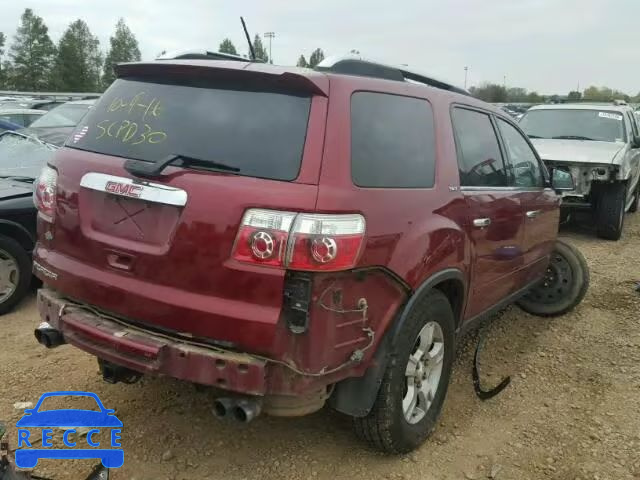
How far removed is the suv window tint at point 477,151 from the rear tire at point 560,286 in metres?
1.80

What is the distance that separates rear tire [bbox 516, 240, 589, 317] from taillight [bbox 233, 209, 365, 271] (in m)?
3.41

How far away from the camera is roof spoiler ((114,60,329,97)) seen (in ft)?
7.86

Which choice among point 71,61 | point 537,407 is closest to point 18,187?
point 537,407

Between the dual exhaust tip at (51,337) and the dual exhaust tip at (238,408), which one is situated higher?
the dual exhaust tip at (51,337)

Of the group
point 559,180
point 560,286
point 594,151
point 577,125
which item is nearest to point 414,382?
point 559,180

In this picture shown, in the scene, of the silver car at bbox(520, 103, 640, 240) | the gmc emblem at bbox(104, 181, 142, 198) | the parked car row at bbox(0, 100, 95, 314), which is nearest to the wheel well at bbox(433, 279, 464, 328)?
the gmc emblem at bbox(104, 181, 142, 198)

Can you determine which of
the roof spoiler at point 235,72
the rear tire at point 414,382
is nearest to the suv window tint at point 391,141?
the roof spoiler at point 235,72

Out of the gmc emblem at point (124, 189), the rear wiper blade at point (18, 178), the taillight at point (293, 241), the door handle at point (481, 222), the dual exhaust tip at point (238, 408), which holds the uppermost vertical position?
the gmc emblem at point (124, 189)

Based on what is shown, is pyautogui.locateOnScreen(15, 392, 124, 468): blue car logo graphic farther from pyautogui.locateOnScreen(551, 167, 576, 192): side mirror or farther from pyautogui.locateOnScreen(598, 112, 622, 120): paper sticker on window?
pyautogui.locateOnScreen(598, 112, 622, 120): paper sticker on window

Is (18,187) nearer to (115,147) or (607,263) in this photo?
(115,147)

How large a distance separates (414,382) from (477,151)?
1.45m

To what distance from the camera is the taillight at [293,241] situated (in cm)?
219

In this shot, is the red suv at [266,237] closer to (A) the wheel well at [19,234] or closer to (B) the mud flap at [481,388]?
(B) the mud flap at [481,388]

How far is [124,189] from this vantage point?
2.47 metres
